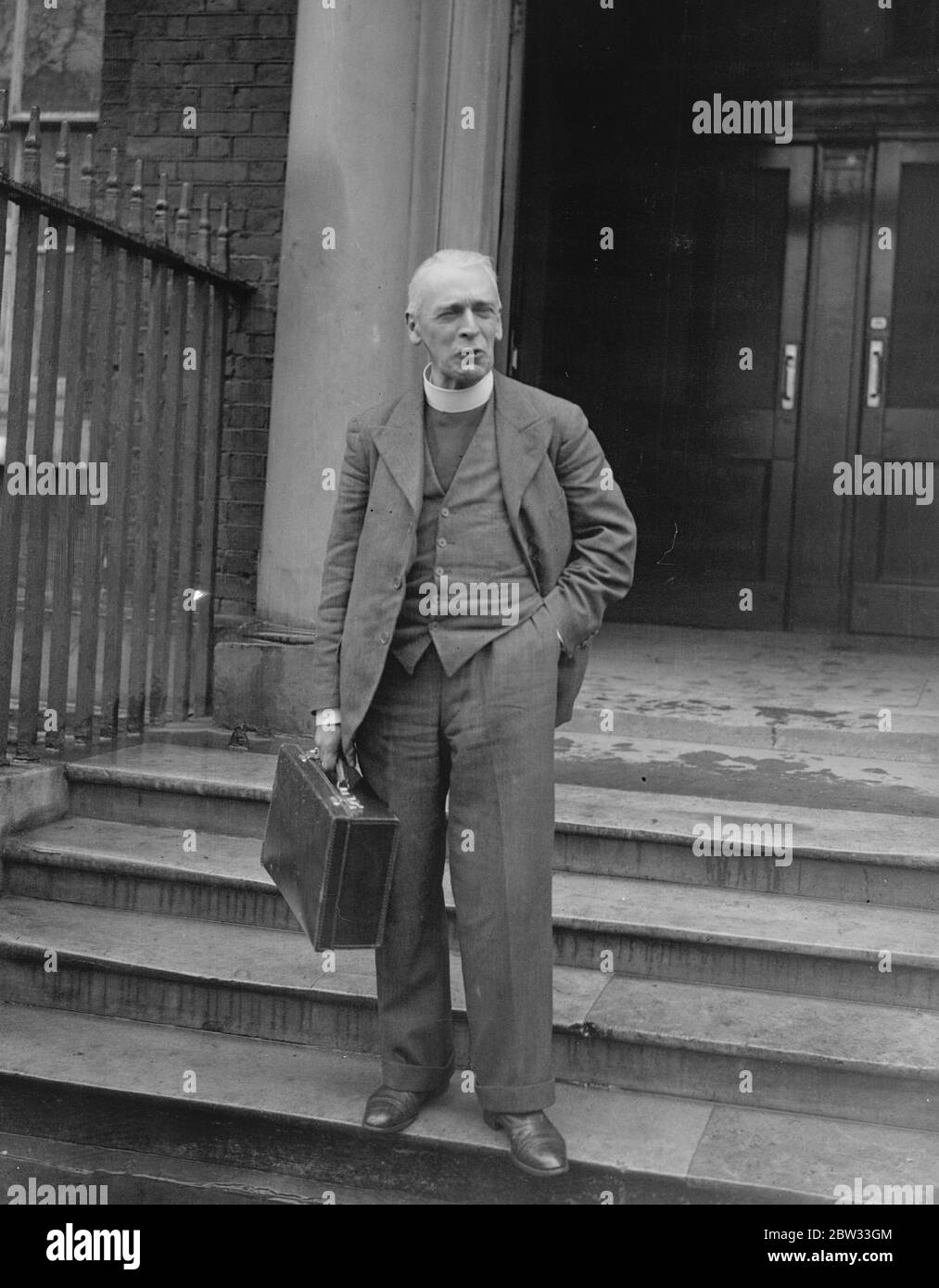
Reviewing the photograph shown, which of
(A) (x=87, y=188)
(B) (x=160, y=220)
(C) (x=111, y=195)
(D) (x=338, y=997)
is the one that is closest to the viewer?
(D) (x=338, y=997)

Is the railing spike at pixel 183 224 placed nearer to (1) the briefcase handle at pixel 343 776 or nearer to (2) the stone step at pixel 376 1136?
(1) the briefcase handle at pixel 343 776

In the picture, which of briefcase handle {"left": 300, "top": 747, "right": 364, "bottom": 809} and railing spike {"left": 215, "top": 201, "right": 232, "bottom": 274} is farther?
railing spike {"left": 215, "top": 201, "right": 232, "bottom": 274}

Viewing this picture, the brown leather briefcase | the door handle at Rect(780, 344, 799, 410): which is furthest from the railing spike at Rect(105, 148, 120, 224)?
the door handle at Rect(780, 344, 799, 410)

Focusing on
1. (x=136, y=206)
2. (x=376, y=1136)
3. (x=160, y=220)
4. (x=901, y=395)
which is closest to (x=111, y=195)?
(x=136, y=206)

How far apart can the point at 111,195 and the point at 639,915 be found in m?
2.90

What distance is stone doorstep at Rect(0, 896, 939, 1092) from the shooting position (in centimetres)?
367

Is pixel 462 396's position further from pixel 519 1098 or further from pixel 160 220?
pixel 160 220

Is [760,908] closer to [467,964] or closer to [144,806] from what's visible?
[467,964]

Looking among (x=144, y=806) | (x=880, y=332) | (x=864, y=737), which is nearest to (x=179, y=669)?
(x=144, y=806)

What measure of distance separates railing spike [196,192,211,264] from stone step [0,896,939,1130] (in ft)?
7.99

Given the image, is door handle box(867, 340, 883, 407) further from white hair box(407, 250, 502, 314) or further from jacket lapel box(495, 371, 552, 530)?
white hair box(407, 250, 502, 314)

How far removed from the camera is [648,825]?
4.46 m

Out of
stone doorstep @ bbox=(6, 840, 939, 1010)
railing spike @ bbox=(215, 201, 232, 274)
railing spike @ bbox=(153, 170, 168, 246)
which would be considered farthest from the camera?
railing spike @ bbox=(215, 201, 232, 274)

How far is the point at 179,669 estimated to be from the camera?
19.0 ft
